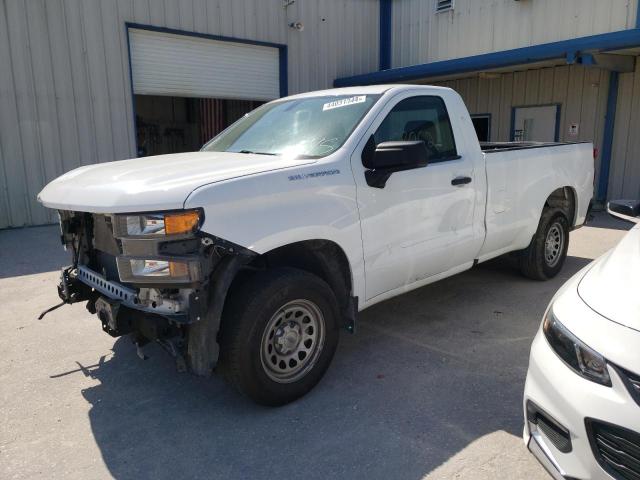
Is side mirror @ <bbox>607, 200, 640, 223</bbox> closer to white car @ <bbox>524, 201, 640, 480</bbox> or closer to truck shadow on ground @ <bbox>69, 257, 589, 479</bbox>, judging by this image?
white car @ <bbox>524, 201, 640, 480</bbox>

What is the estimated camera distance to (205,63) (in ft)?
39.5

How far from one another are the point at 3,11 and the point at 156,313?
9.33 metres

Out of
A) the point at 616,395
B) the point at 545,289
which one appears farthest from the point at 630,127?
the point at 616,395

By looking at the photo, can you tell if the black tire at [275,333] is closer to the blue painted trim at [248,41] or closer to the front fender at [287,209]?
the front fender at [287,209]

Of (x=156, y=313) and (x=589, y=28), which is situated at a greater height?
(x=589, y=28)

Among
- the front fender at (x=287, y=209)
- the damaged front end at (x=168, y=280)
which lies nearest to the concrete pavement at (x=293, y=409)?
the damaged front end at (x=168, y=280)

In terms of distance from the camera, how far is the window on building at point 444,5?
44.1 ft

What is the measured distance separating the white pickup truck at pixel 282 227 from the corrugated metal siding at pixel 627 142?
8.14 meters

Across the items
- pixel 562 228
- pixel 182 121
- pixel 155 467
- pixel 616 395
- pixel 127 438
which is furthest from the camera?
pixel 182 121

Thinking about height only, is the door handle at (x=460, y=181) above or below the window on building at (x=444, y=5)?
below

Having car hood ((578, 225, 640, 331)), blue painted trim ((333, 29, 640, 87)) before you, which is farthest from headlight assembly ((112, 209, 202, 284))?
blue painted trim ((333, 29, 640, 87))

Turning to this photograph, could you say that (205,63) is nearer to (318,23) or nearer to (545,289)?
(318,23)

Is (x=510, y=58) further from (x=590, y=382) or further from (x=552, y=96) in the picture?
(x=590, y=382)

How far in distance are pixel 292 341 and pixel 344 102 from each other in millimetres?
1913
